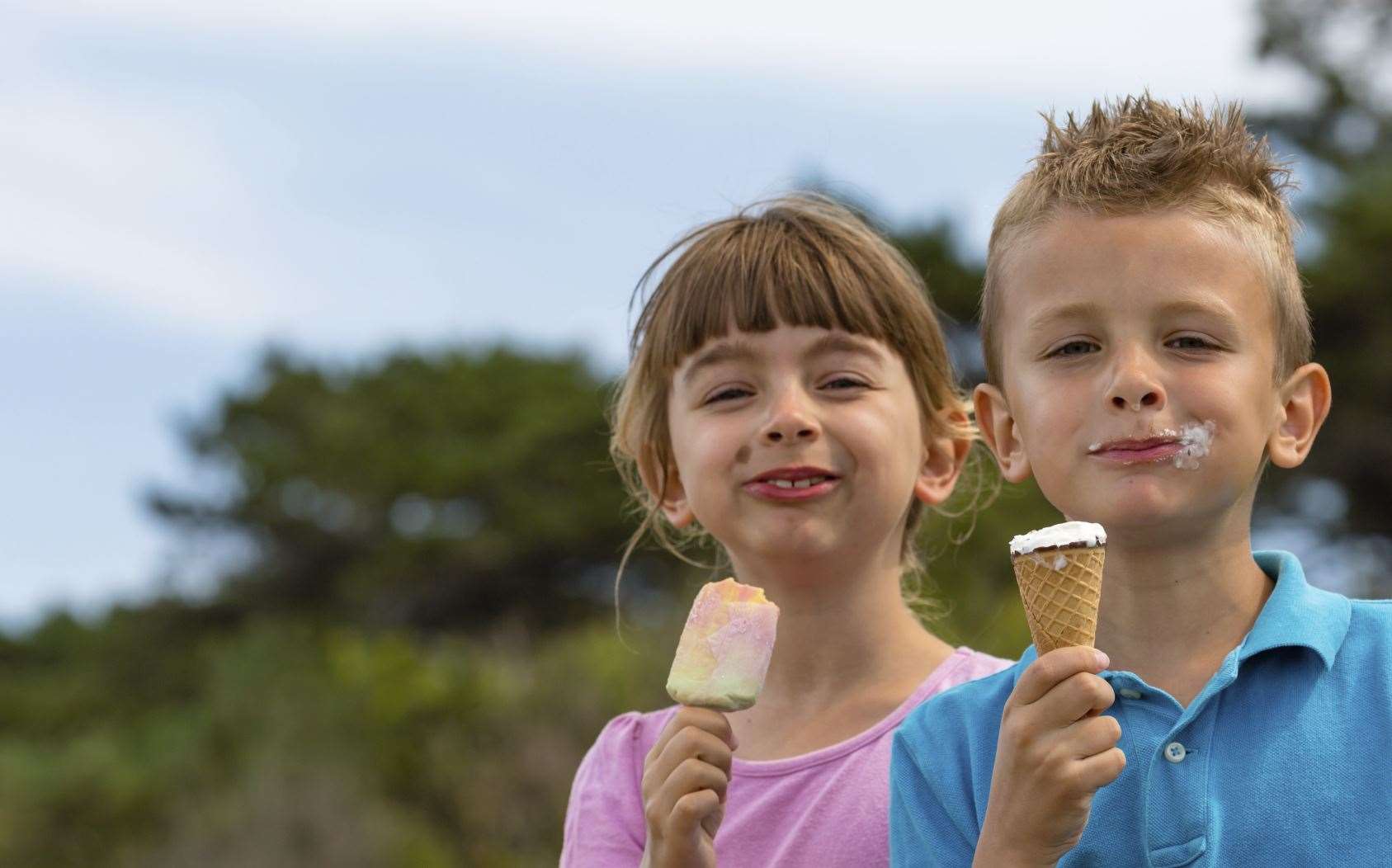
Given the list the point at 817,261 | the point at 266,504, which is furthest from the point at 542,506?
the point at 817,261

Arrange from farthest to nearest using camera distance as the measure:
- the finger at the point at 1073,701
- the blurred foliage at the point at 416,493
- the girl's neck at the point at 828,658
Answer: the blurred foliage at the point at 416,493
the girl's neck at the point at 828,658
the finger at the point at 1073,701

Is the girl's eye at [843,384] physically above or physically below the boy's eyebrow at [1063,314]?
above

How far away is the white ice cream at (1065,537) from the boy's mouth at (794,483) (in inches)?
41.2

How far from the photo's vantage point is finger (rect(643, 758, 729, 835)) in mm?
2932

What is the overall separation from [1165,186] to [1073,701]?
0.88 m

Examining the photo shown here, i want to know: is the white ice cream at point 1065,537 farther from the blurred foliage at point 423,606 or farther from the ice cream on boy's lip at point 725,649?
the blurred foliage at point 423,606

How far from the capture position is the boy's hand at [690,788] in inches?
116

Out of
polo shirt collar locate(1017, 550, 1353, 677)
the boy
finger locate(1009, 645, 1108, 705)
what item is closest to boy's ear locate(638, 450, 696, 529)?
the boy

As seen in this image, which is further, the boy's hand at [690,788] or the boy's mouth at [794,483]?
the boy's mouth at [794,483]

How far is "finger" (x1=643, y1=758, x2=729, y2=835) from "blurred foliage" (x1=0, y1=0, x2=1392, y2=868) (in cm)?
151

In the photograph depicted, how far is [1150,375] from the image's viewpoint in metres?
2.61

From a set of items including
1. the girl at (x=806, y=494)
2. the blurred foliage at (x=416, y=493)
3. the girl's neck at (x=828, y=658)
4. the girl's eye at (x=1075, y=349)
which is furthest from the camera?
the blurred foliage at (x=416, y=493)

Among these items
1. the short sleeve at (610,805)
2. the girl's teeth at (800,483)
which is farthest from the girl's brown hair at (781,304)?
the short sleeve at (610,805)

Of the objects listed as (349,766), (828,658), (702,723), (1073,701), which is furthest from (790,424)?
(349,766)
